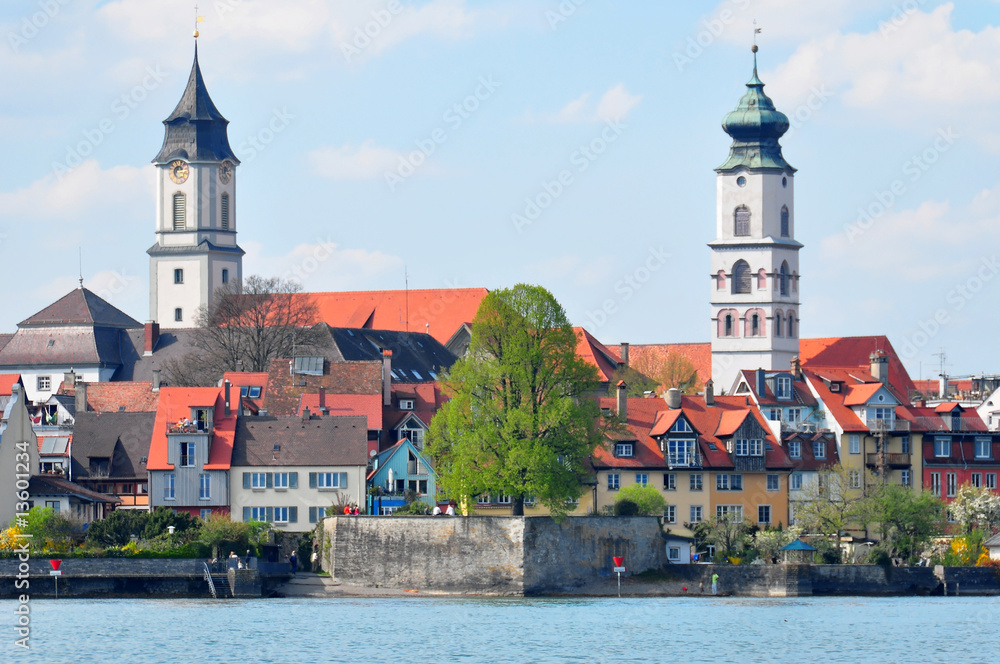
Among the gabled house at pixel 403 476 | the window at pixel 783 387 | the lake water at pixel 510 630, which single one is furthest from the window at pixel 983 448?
the gabled house at pixel 403 476

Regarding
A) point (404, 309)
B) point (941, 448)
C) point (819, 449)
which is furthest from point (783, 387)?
point (404, 309)

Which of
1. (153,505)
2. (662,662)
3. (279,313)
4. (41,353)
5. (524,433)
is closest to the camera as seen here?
(662,662)

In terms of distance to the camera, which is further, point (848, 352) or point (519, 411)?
point (848, 352)

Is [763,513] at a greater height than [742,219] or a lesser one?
lesser

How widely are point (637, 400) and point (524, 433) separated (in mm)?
17333

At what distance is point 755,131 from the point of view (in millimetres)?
141250

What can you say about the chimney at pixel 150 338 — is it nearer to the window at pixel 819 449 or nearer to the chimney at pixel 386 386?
the chimney at pixel 386 386

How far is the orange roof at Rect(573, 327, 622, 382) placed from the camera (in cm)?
12306

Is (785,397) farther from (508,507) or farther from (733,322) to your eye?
(733,322)

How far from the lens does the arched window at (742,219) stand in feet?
468

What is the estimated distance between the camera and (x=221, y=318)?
128 m

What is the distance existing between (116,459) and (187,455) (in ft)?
16.7

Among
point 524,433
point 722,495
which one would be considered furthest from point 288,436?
point 722,495

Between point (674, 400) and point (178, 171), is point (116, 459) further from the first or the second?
point (178, 171)
